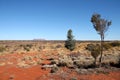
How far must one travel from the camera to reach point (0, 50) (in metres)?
45.8

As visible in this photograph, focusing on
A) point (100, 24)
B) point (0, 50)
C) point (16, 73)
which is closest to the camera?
point (16, 73)

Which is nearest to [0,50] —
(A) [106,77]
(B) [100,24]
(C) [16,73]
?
(C) [16,73]

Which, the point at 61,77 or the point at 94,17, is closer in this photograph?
the point at 61,77

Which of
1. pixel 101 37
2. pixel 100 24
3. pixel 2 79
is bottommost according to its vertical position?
pixel 2 79

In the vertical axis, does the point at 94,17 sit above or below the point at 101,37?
above

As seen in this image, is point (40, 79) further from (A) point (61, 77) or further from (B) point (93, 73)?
(B) point (93, 73)

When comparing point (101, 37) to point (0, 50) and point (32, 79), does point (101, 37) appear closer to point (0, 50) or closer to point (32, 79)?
point (32, 79)

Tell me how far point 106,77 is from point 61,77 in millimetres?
3847

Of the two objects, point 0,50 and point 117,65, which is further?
point 0,50

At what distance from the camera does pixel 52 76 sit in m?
17.3

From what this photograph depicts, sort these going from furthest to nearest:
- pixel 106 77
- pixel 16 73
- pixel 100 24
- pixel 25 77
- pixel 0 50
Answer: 1. pixel 0 50
2. pixel 100 24
3. pixel 16 73
4. pixel 25 77
5. pixel 106 77

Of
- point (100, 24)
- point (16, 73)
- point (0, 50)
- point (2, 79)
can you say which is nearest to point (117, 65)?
point (100, 24)

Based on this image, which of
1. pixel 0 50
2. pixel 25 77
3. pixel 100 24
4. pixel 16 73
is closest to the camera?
pixel 25 77

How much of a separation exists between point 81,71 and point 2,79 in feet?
24.3
